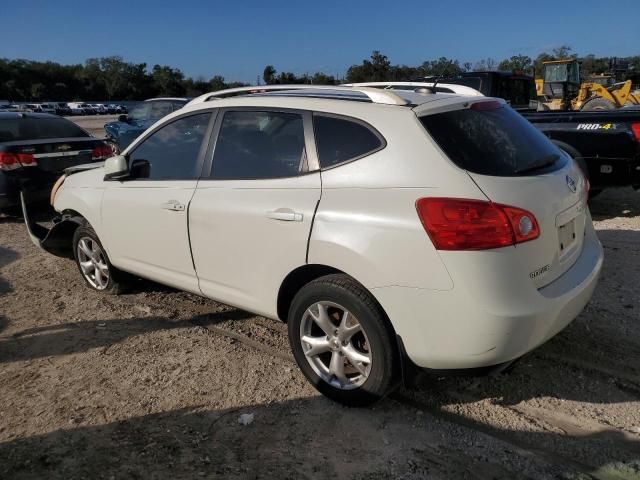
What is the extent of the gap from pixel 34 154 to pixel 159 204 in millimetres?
4649

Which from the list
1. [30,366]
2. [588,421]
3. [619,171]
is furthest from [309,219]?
[619,171]

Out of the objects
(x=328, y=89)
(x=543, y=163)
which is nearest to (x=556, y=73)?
(x=328, y=89)

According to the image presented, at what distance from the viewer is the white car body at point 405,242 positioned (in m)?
2.53

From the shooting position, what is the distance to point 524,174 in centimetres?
281

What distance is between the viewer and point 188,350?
155 inches

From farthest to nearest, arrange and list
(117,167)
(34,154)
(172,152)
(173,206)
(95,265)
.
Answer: (34,154) < (95,265) < (117,167) < (172,152) < (173,206)

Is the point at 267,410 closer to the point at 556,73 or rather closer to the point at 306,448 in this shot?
the point at 306,448

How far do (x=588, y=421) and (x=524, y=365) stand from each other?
0.62 meters

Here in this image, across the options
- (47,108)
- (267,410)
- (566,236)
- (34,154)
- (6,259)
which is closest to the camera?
(566,236)

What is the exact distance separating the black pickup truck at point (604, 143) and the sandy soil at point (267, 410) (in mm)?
2947

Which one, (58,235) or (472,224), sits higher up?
(472,224)

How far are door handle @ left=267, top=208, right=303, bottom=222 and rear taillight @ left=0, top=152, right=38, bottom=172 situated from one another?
18.9 ft

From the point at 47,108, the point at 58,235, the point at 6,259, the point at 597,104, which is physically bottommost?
the point at 6,259

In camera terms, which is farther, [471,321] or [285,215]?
[285,215]
